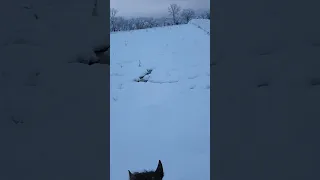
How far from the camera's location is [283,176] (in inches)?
45.3

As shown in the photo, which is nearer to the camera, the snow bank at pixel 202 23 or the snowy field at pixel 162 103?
the snowy field at pixel 162 103

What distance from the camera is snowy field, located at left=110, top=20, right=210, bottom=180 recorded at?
5.56m
